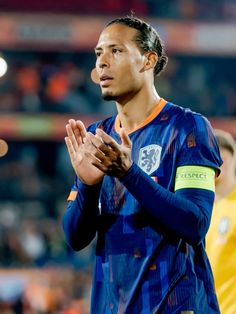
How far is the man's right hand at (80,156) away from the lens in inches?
122

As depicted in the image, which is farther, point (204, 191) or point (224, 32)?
point (224, 32)

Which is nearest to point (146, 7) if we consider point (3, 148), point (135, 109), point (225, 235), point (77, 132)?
point (3, 148)

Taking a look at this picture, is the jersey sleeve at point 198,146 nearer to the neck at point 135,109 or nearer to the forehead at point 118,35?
the neck at point 135,109

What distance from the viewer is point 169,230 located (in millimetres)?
3055

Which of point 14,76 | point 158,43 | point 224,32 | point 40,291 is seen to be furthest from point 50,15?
point 158,43

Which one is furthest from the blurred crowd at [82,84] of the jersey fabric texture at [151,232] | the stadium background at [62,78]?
the jersey fabric texture at [151,232]

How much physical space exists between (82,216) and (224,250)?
6.07 feet

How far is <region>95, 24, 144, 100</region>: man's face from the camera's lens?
3238mm

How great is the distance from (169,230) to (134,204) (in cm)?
17

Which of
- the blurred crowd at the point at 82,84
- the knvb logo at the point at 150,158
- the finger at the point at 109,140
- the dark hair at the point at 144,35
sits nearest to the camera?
the finger at the point at 109,140

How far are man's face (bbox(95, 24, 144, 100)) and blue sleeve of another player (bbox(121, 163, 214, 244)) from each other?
43 centimetres

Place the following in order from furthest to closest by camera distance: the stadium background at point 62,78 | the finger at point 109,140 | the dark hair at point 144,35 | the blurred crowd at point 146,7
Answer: the blurred crowd at point 146,7 → the stadium background at point 62,78 → the dark hair at point 144,35 → the finger at point 109,140

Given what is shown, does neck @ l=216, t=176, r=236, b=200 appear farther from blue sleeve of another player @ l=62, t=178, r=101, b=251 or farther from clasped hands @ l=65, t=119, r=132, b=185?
clasped hands @ l=65, t=119, r=132, b=185

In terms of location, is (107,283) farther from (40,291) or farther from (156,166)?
(40,291)
